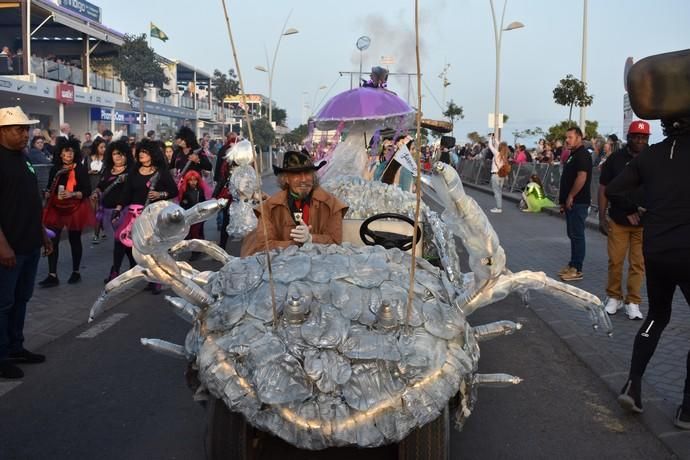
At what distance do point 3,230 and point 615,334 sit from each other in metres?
5.43

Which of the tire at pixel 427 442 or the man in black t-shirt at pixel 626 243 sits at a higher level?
the man in black t-shirt at pixel 626 243

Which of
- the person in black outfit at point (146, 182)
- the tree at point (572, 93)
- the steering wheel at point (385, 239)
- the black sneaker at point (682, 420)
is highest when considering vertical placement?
the tree at point (572, 93)

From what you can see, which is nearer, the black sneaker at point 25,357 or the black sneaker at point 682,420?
the black sneaker at point 682,420

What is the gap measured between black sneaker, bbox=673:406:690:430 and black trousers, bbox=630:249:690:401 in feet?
0.31

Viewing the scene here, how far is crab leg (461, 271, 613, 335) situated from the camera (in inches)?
130

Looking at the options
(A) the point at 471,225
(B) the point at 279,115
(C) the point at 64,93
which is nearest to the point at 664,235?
(A) the point at 471,225

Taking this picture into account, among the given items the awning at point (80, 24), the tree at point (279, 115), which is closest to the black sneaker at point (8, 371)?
the awning at point (80, 24)

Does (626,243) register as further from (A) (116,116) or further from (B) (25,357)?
(A) (116,116)

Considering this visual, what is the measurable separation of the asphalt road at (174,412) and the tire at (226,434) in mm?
665

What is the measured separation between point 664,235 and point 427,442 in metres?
2.15

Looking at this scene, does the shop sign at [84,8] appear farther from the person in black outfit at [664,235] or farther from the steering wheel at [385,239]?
the person in black outfit at [664,235]

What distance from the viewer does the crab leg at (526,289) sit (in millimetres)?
3312

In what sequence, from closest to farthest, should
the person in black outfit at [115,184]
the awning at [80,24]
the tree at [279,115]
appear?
the person in black outfit at [115,184], the awning at [80,24], the tree at [279,115]

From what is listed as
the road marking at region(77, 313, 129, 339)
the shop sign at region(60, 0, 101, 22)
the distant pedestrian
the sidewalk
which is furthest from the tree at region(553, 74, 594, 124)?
the shop sign at region(60, 0, 101, 22)
